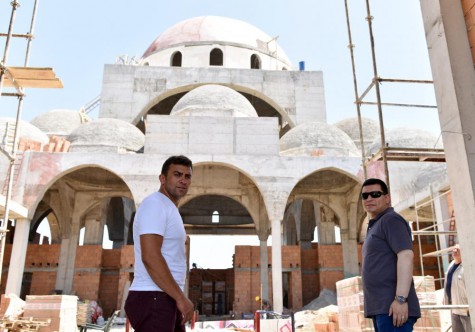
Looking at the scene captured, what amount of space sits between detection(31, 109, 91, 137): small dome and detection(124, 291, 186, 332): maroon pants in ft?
62.8

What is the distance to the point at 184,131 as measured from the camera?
1523cm

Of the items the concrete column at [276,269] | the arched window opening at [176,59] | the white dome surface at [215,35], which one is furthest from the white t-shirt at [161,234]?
the arched window opening at [176,59]

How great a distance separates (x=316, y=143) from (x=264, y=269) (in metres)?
5.68

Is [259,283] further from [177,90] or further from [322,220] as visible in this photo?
[177,90]

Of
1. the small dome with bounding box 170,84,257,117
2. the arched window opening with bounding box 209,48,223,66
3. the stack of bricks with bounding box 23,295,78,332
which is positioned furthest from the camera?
the arched window opening with bounding box 209,48,223,66

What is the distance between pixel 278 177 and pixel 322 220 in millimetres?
6514

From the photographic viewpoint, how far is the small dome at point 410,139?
14.3 meters

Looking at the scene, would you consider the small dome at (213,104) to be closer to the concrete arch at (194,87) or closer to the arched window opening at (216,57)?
the concrete arch at (194,87)

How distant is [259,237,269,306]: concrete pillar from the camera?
1745cm

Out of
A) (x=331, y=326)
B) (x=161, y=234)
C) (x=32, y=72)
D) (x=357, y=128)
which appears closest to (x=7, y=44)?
(x=32, y=72)

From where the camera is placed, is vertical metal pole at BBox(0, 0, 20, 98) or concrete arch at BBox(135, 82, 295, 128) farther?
concrete arch at BBox(135, 82, 295, 128)

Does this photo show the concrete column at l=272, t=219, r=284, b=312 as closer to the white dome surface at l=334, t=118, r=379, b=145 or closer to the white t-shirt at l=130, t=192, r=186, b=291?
the white dome surface at l=334, t=118, r=379, b=145

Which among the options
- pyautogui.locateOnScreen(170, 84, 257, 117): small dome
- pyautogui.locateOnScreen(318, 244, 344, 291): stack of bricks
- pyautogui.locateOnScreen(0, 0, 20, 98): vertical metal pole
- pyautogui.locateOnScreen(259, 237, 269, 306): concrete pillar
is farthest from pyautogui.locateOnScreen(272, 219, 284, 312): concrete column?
pyautogui.locateOnScreen(0, 0, 20, 98): vertical metal pole

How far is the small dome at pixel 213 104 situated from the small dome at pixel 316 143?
207 cm
